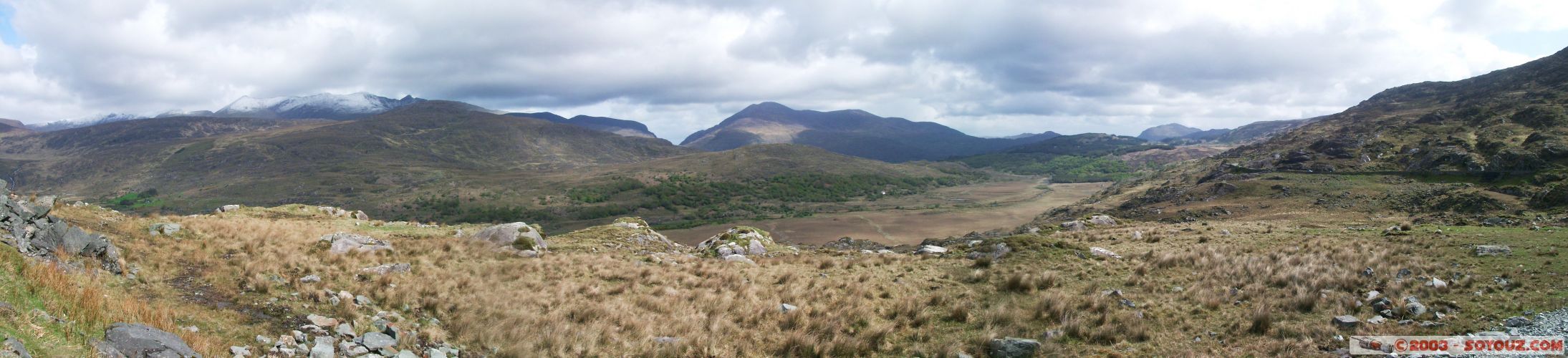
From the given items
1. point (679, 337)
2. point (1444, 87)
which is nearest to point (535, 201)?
point (679, 337)

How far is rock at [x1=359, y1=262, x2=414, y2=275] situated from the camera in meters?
15.6

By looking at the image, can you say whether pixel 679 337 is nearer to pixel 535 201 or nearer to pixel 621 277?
pixel 621 277

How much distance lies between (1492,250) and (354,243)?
110ft

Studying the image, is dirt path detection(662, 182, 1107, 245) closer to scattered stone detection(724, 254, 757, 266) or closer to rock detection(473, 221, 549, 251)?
scattered stone detection(724, 254, 757, 266)

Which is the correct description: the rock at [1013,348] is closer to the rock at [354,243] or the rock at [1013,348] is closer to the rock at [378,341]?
the rock at [378,341]

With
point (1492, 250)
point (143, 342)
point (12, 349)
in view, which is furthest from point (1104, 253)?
point (12, 349)

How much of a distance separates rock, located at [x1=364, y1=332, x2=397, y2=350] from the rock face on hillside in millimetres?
6587

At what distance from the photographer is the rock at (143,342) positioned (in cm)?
804

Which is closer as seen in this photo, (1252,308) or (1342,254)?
(1252,308)

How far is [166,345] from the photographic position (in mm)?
8352

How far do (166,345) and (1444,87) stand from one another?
23099 centimetres

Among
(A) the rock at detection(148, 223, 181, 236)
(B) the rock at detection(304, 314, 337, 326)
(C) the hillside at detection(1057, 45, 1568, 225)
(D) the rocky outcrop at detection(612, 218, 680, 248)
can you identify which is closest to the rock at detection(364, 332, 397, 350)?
(B) the rock at detection(304, 314, 337, 326)

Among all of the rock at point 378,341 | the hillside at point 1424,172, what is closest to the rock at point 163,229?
the rock at point 378,341

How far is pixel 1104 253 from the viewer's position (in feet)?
72.3
